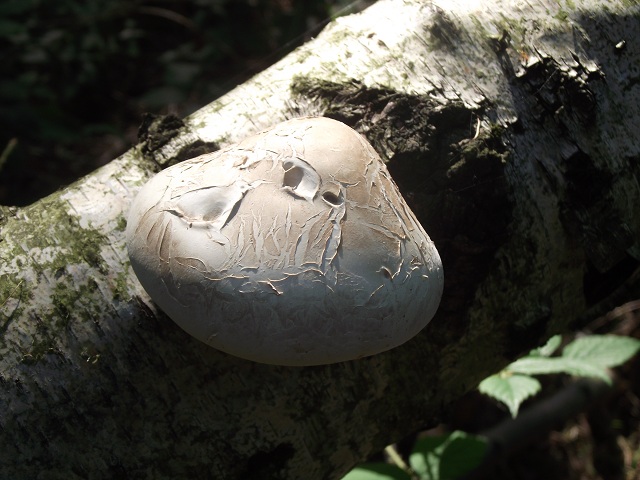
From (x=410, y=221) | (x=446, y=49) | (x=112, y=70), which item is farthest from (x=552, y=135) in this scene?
(x=112, y=70)

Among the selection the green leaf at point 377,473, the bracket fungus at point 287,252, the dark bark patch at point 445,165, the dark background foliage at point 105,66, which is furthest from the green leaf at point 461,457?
the dark background foliage at point 105,66

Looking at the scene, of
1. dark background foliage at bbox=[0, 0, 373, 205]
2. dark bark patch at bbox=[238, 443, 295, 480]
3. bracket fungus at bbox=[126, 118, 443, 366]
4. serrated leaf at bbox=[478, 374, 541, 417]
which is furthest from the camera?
dark background foliage at bbox=[0, 0, 373, 205]

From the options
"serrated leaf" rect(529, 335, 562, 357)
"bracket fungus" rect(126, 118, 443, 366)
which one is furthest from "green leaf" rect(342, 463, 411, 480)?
"bracket fungus" rect(126, 118, 443, 366)

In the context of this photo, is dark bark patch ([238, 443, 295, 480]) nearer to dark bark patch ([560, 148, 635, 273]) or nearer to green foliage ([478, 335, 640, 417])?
green foliage ([478, 335, 640, 417])

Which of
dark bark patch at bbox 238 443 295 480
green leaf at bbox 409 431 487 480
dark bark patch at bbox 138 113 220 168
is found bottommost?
green leaf at bbox 409 431 487 480

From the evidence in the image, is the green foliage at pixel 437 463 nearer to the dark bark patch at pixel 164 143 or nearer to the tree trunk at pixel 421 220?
the tree trunk at pixel 421 220

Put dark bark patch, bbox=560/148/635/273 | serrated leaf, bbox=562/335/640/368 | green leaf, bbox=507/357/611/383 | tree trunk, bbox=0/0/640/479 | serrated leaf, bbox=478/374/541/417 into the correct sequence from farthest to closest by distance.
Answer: serrated leaf, bbox=562/335/640/368
green leaf, bbox=507/357/611/383
serrated leaf, bbox=478/374/541/417
dark bark patch, bbox=560/148/635/273
tree trunk, bbox=0/0/640/479

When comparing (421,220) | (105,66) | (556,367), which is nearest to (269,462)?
(421,220)

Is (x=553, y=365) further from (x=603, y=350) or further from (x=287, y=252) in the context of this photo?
(x=287, y=252)
